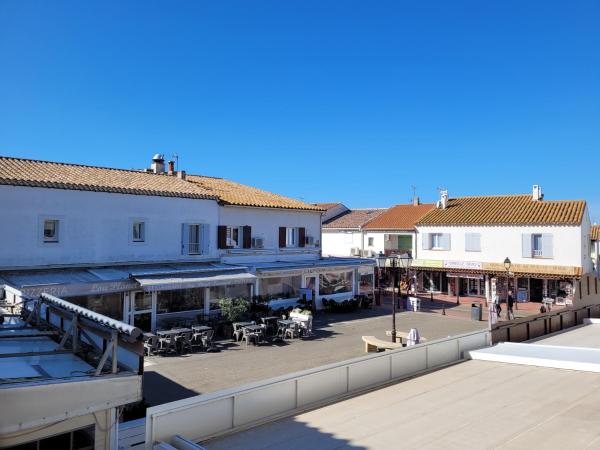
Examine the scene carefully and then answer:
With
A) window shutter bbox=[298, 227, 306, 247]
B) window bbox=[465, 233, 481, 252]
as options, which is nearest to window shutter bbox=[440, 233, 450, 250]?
window bbox=[465, 233, 481, 252]

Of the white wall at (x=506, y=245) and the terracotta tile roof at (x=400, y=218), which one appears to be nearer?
the white wall at (x=506, y=245)

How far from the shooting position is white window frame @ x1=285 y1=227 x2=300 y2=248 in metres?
29.0

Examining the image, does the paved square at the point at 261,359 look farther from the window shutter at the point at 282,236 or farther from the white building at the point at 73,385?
the white building at the point at 73,385

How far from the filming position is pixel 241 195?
92.4 ft

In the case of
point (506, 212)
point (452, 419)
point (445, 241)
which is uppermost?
point (506, 212)

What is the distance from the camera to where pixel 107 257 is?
2084 cm

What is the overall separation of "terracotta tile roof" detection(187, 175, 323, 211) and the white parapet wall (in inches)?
656

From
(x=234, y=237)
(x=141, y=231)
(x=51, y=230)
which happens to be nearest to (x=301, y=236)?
(x=234, y=237)

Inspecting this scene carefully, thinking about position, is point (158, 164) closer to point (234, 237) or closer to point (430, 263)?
point (234, 237)

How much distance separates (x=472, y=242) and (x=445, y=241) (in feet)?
7.05

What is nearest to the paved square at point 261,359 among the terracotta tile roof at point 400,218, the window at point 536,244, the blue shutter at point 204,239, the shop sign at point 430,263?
the blue shutter at point 204,239

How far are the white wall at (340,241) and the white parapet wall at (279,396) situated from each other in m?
33.9

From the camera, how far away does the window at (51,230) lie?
19203mm

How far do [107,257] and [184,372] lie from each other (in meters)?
8.12
